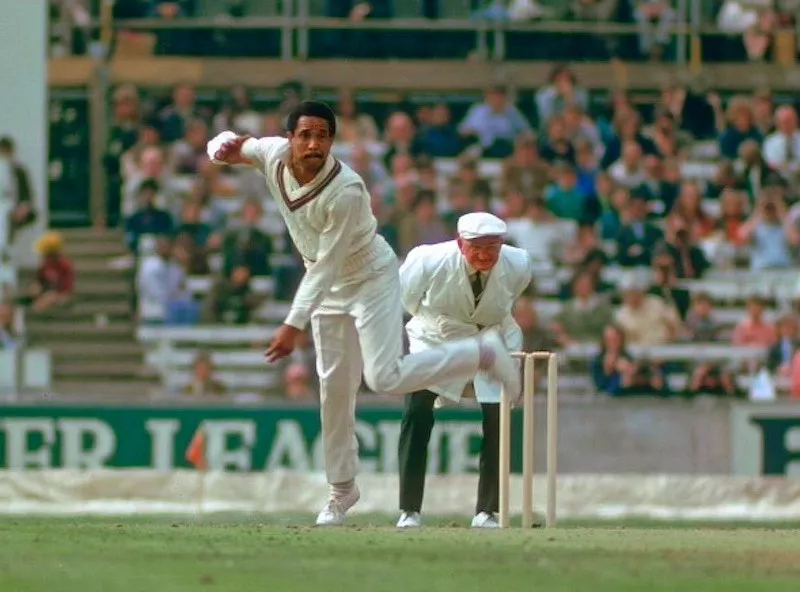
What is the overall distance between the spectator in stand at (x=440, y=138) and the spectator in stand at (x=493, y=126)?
123 millimetres

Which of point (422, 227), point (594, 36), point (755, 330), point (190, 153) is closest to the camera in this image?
point (755, 330)

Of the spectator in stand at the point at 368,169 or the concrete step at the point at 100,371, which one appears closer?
the concrete step at the point at 100,371

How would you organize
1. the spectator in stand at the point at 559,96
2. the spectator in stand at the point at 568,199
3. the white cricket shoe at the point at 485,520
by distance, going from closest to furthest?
the white cricket shoe at the point at 485,520 < the spectator in stand at the point at 568,199 < the spectator in stand at the point at 559,96

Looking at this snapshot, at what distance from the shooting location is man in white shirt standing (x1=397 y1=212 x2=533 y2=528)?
12.4 meters

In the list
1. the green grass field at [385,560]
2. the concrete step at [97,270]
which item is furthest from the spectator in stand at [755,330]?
the green grass field at [385,560]

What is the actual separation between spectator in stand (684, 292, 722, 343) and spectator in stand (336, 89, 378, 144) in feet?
10.3

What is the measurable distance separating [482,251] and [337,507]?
1395 millimetres

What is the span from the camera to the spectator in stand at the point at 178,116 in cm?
2195

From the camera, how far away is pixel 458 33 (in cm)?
2455

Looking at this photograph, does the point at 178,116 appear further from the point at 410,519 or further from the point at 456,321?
the point at 410,519

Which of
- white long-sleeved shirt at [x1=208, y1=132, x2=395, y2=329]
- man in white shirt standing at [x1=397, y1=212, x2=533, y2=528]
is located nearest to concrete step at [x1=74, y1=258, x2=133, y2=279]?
man in white shirt standing at [x1=397, y1=212, x2=533, y2=528]

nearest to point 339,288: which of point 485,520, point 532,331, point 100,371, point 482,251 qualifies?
point 482,251

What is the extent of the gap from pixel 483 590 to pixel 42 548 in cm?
220

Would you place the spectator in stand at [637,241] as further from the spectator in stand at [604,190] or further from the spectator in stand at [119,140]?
the spectator in stand at [119,140]
